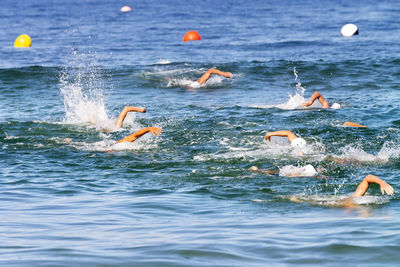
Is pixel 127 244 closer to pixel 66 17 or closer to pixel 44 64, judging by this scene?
pixel 44 64

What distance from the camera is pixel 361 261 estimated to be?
297 inches

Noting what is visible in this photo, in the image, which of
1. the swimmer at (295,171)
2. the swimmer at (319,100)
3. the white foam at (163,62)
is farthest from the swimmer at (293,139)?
the white foam at (163,62)

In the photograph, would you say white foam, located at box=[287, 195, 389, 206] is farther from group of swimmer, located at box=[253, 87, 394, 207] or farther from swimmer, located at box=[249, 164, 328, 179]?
swimmer, located at box=[249, 164, 328, 179]

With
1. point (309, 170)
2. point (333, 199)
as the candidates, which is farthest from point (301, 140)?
point (333, 199)

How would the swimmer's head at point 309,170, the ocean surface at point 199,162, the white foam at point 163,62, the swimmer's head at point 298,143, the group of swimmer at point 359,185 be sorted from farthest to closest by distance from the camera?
the white foam at point 163,62 → the swimmer's head at point 298,143 → the swimmer's head at point 309,170 → the group of swimmer at point 359,185 → the ocean surface at point 199,162

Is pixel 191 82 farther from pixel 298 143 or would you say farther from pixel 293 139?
pixel 298 143

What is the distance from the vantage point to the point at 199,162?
13.9 metres

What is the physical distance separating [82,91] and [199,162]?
42.7 ft

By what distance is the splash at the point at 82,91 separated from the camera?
1908 centimetres

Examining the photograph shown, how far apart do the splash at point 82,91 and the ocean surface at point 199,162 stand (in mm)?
101

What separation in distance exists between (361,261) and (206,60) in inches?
1023

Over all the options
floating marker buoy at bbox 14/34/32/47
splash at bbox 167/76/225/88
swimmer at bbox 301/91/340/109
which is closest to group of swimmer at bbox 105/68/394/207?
swimmer at bbox 301/91/340/109

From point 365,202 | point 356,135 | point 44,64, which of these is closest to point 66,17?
point 44,64

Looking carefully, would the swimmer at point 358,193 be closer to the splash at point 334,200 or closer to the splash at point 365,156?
the splash at point 334,200
